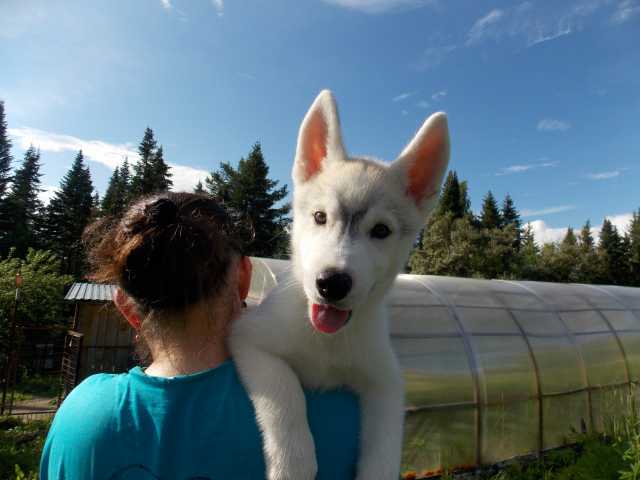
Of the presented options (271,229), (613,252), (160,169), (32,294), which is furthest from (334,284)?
(613,252)

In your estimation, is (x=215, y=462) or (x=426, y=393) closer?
(x=215, y=462)

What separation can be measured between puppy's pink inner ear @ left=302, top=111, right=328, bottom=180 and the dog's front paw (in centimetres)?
147

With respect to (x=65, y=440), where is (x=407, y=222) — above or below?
above

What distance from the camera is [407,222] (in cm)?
243

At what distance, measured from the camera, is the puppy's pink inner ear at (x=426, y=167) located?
7.91 ft

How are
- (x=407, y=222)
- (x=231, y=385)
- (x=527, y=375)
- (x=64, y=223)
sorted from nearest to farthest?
(x=231, y=385), (x=407, y=222), (x=527, y=375), (x=64, y=223)

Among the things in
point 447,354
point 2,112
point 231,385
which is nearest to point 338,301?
point 231,385

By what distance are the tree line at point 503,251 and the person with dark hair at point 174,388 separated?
50.9ft

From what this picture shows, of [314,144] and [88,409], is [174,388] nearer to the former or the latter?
[88,409]

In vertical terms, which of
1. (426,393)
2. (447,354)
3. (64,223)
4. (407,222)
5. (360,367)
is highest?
(64,223)

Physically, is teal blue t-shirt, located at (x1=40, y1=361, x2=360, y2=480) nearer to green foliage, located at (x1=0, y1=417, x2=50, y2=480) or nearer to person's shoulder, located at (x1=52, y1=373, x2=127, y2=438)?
person's shoulder, located at (x1=52, y1=373, x2=127, y2=438)

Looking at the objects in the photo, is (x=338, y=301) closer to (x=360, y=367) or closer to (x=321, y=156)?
(x=360, y=367)

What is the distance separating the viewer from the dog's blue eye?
2.26 m

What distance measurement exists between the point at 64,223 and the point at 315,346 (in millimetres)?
46504
